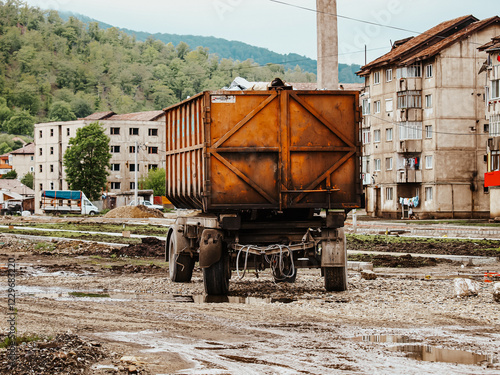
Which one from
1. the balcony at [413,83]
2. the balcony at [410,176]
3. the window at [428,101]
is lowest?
the balcony at [410,176]

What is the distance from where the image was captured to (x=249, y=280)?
18.0 meters

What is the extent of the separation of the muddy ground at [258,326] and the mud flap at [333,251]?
0.62 m

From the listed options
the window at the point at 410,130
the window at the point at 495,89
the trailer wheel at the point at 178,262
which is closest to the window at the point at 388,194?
the window at the point at 410,130

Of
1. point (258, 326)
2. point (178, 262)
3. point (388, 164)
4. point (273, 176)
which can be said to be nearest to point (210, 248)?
point (273, 176)

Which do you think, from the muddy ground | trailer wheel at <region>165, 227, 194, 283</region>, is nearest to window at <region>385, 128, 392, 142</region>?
the muddy ground

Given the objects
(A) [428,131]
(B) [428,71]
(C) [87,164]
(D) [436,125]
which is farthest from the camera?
(C) [87,164]

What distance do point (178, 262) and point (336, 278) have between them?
3801 mm

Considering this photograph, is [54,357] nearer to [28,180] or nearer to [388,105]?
[388,105]

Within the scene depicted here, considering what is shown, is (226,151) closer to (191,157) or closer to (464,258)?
(191,157)

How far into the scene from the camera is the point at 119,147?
12594 cm

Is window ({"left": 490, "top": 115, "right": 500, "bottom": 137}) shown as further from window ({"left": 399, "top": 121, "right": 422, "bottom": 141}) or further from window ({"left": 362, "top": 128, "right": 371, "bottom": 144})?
window ({"left": 362, "top": 128, "right": 371, "bottom": 144})

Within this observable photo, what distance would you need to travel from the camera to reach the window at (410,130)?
73188mm

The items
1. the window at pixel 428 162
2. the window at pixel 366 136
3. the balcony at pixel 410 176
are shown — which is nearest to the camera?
the window at pixel 428 162

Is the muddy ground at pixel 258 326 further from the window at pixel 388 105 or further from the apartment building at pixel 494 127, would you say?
the window at pixel 388 105
